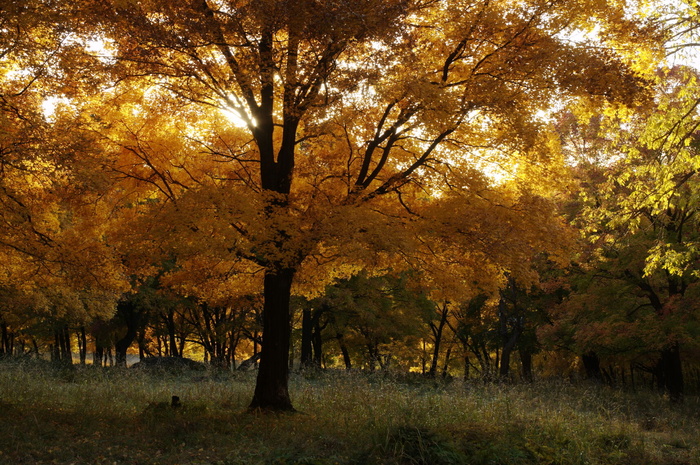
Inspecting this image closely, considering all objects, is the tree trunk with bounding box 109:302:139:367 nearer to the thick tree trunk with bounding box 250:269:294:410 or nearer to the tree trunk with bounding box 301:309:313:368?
the tree trunk with bounding box 301:309:313:368

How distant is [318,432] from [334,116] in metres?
5.00

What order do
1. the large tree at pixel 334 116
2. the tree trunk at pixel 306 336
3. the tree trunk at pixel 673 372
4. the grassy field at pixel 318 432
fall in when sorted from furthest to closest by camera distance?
the tree trunk at pixel 306 336
the tree trunk at pixel 673 372
the large tree at pixel 334 116
the grassy field at pixel 318 432

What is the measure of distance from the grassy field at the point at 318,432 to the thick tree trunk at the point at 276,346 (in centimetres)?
57

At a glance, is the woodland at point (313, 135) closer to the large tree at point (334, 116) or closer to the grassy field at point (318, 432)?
the large tree at point (334, 116)

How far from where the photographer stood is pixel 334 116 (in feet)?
31.2

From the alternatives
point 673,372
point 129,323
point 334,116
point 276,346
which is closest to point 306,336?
point 129,323

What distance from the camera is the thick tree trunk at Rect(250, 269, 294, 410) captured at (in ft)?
36.6

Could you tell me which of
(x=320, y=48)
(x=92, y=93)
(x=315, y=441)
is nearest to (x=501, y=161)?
(x=320, y=48)

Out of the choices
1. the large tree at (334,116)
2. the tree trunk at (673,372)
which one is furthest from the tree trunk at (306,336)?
the large tree at (334,116)

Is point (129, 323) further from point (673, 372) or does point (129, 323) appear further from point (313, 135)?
point (673, 372)

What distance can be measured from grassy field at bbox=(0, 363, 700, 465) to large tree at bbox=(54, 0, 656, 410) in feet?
5.74

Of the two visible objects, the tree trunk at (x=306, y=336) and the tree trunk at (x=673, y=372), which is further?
the tree trunk at (x=306, y=336)

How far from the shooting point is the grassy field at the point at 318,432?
7.73m

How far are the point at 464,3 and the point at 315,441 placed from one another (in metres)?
7.30
